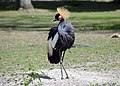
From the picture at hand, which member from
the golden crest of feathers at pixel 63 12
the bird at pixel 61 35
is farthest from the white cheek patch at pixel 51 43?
the golden crest of feathers at pixel 63 12

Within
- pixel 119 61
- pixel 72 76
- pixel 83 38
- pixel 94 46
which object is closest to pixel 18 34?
pixel 83 38

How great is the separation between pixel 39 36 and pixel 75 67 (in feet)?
30.7

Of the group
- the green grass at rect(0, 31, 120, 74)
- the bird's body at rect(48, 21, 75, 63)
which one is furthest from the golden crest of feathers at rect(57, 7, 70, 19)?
the green grass at rect(0, 31, 120, 74)

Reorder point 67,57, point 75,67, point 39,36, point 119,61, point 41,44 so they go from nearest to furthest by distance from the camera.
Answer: point 75,67, point 119,61, point 67,57, point 41,44, point 39,36

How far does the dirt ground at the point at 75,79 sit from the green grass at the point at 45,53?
0.39 m

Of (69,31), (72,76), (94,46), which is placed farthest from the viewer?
(94,46)

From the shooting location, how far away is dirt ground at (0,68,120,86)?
9.77 meters

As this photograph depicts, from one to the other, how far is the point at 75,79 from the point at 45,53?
510 centimetres

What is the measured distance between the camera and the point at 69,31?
9891 millimetres

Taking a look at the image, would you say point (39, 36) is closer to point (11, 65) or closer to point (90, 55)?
point (90, 55)

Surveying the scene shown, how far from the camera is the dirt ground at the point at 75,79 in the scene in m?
9.77

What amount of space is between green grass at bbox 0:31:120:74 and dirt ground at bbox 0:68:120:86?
0.39 metres

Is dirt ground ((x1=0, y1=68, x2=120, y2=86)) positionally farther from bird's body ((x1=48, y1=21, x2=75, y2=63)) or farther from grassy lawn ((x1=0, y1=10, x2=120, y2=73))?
bird's body ((x1=48, y1=21, x2=75, y2=63))

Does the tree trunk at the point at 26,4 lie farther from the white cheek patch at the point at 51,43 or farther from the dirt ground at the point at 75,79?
the white cheek patch at the point at 51,43
